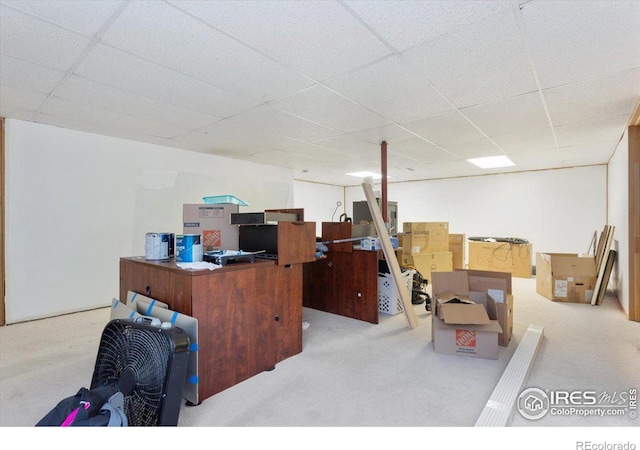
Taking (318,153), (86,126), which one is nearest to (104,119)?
(86,126)

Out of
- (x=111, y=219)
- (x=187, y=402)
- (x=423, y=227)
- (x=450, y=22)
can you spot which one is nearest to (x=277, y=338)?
(x=187, y=402)

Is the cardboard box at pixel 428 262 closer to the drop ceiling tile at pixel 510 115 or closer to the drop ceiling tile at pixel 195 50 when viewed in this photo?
the drop ceiling tile at pixel 510 115

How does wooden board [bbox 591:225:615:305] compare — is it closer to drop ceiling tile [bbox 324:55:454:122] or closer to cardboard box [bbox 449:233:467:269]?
cardboard box [bbox 449:233:467:269]

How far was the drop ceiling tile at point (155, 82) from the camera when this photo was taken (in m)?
2.10

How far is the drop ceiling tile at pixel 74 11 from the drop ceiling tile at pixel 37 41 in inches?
2.8

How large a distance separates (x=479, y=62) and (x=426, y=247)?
377cm

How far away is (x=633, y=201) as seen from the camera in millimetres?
3377

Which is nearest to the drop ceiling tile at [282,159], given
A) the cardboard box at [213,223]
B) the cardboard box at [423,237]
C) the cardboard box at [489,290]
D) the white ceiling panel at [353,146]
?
the white ceiling panel at [353,146]

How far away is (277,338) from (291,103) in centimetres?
202

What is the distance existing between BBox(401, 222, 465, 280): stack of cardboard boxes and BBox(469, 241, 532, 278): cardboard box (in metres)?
0.91

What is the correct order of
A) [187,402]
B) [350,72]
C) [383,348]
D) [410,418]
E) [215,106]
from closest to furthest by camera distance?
1. [410,418]
2. [187,402]
3. [350,72]
4. [383,348]
5. [215,106]

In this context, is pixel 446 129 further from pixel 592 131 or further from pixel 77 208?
pixel 77 208

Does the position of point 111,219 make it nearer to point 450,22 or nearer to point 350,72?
point 350,72

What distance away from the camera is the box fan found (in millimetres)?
1481
